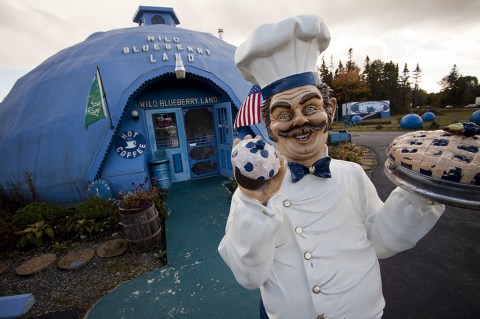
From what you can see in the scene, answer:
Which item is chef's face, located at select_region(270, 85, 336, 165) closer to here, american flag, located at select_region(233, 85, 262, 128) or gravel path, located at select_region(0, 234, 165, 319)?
american flag, located at select_region(233, 85, 262, 128)

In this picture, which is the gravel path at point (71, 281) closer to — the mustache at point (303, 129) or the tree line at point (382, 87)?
the mustache at point (303, 129)

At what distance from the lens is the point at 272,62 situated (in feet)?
4.59

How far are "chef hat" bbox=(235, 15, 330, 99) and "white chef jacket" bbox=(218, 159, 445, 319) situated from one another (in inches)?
22.4

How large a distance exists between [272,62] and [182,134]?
657 centimetres

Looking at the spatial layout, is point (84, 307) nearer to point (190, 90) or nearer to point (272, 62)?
point (272, 62)

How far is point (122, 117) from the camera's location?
6305mm

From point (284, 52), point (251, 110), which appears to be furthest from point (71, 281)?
point (284, 52)

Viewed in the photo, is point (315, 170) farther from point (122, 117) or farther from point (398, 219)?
point (122, 117)

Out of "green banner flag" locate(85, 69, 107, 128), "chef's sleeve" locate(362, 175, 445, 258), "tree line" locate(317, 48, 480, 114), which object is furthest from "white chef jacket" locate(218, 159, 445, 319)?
"tree line" locate(317, 48, 480, 114)

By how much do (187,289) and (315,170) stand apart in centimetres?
297

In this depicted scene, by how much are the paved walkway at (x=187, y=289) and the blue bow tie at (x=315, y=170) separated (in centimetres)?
238

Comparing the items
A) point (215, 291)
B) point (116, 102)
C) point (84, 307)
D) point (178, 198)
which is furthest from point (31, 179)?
point (215, 291)

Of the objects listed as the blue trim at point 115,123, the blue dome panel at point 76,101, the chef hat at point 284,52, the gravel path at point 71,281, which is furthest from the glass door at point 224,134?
the chef hat at point 284,52

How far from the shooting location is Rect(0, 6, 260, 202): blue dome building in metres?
6.26
